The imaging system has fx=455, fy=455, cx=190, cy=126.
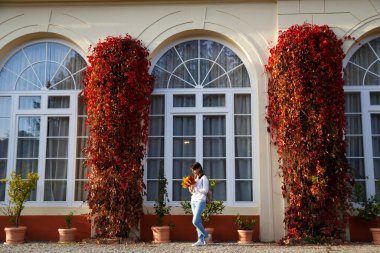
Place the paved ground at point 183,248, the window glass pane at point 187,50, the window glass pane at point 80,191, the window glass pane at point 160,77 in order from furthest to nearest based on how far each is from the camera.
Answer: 1. the window glass pane at point 187,50
2. the window glass pane at point 160,77
3. the window glass pane at point 80,191
4. the paved ground at point 183,248

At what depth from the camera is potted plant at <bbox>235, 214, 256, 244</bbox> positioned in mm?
7930

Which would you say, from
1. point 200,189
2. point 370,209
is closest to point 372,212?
point 370,209

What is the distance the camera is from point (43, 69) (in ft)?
30.1

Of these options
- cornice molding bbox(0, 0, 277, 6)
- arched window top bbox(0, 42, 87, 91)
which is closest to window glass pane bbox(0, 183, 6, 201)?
arched window top bbox(0, 42, 87, 91)

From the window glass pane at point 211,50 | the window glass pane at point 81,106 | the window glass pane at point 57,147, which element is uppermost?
the window glass pane at point 211,50

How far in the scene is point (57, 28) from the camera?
905 cm

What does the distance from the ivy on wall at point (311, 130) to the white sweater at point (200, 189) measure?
5.32 feet

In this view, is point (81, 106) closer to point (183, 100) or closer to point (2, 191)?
point (183, 100)

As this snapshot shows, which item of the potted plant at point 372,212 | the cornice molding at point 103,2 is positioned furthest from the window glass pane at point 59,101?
the potted plant at point 372,212

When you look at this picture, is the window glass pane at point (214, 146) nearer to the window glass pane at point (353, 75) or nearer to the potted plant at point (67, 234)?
the window glass pane at point (353, 75)

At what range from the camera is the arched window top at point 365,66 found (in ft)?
28.7

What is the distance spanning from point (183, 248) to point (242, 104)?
10.1 ft

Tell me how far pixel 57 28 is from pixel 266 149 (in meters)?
4.73

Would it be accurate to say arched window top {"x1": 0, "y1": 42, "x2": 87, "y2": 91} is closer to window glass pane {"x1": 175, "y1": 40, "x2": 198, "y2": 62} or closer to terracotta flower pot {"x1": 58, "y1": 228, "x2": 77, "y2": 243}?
window glass pane {"x1": 175, "y1": 40, "x2": 198, "y2": 62}
